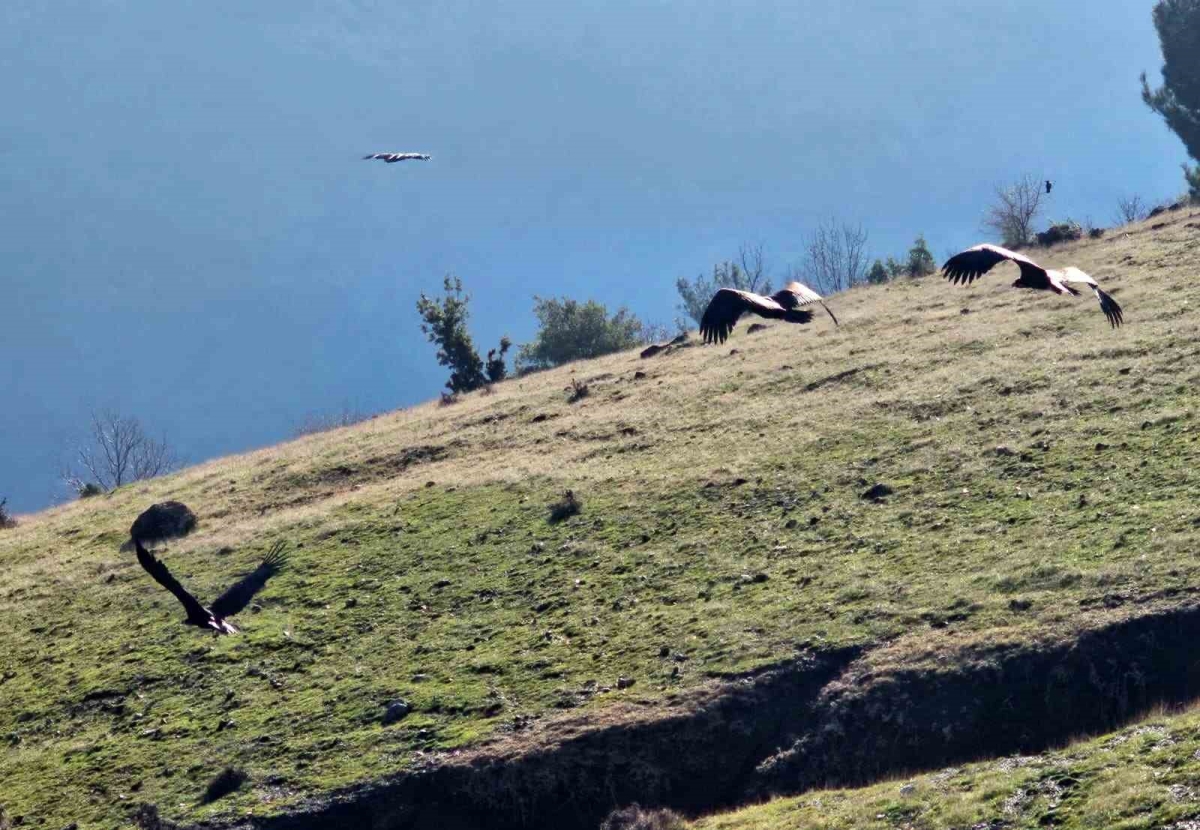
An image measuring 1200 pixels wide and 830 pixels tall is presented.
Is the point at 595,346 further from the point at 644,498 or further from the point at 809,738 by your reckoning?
the point at 809,738

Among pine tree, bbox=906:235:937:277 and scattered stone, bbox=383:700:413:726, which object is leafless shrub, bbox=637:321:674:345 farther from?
scattered stone, bbox=383:700:413:726

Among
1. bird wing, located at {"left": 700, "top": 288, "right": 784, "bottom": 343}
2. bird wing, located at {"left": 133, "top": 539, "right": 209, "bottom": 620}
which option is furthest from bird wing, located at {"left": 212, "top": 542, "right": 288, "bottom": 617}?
bird wing, located at {"left": 700, "top": 288, "right": 784, "bottom": 343}

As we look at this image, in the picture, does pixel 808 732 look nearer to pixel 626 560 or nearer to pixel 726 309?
pixel 726 309

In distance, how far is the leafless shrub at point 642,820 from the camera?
731 inches

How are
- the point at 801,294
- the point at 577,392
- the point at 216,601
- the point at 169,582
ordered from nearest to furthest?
the point at 801,294, the point at 169,582, the point at 216,601, the point at 577,392

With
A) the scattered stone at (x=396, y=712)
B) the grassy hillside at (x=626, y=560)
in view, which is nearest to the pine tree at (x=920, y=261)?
the grassy hillside at (x=626, y=560)

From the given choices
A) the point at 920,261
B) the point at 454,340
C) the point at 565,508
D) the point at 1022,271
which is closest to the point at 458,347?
the point at 454,340

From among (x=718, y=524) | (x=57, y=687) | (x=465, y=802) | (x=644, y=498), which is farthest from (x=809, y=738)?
(x=57, y=687)

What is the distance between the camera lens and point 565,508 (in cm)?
3167

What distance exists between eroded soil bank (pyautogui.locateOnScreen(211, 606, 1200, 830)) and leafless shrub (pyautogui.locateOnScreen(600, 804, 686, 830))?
68 centimetres

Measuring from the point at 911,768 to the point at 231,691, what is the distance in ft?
40.5

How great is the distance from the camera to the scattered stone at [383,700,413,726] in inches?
912

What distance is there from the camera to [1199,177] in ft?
226

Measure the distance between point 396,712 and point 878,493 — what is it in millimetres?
10115
